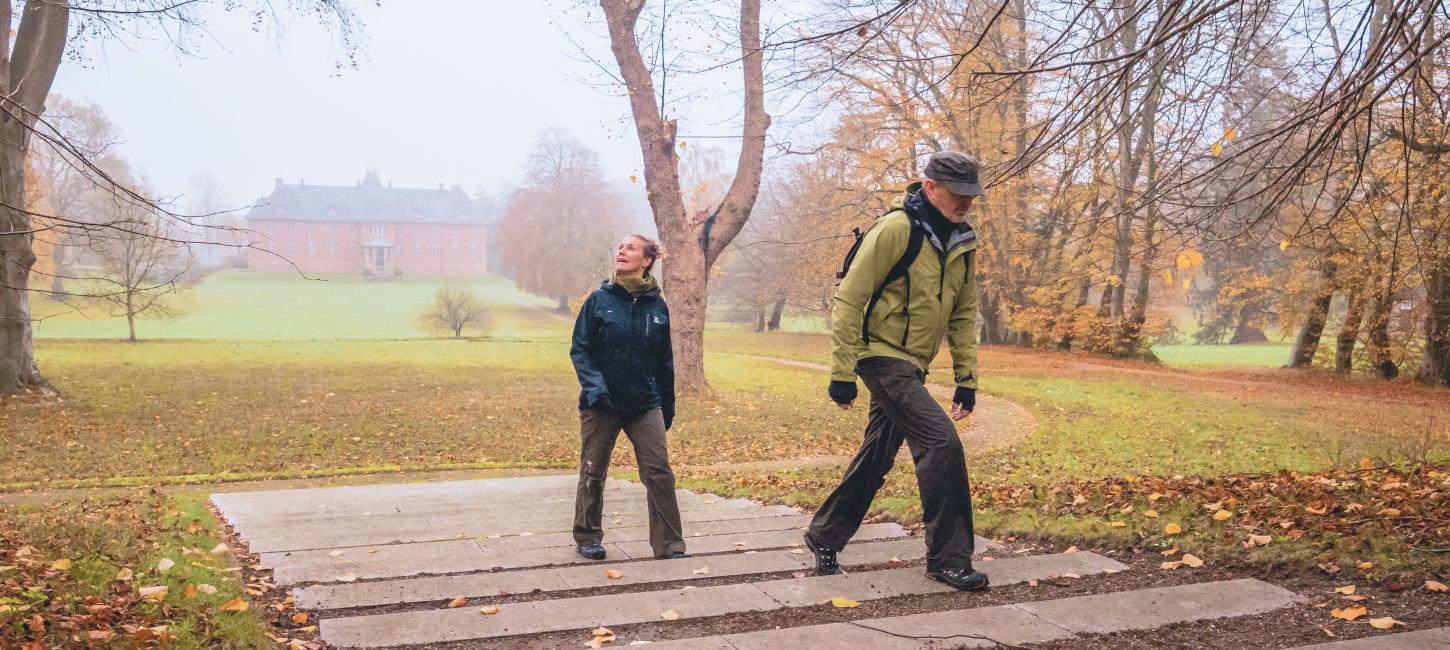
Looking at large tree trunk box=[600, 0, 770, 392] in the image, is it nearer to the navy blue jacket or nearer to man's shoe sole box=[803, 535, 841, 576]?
the navy blue jacket

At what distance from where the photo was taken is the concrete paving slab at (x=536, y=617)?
3768 millimetres

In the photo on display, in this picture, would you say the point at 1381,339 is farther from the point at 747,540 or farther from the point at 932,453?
the point at 932,453

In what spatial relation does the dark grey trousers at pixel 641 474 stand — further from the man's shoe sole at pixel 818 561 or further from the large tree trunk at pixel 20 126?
the large tree trunk at pixel 20 126

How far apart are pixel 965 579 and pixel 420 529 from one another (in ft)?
11.6

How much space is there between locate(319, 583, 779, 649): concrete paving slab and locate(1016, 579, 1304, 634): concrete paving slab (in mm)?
1138

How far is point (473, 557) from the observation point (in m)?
5.28

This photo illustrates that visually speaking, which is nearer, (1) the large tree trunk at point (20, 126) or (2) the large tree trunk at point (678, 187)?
(1) the large tree trunk at point (20, 126)

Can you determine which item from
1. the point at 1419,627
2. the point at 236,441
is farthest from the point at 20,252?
the point at 1419,627

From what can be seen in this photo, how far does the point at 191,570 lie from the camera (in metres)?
4.55

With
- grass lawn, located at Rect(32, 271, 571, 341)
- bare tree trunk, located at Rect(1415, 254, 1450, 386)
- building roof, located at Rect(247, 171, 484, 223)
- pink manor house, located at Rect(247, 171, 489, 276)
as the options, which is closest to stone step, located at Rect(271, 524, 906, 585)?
bare tree trunk, located at Rect(1415, 254, 1450, 386)

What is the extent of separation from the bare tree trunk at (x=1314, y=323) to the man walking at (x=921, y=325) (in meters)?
24.4

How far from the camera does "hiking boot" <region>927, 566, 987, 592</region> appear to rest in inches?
173

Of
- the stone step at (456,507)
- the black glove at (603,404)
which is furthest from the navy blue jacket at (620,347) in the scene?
the stone step at (456,507)

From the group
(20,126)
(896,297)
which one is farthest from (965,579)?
(20,126)
